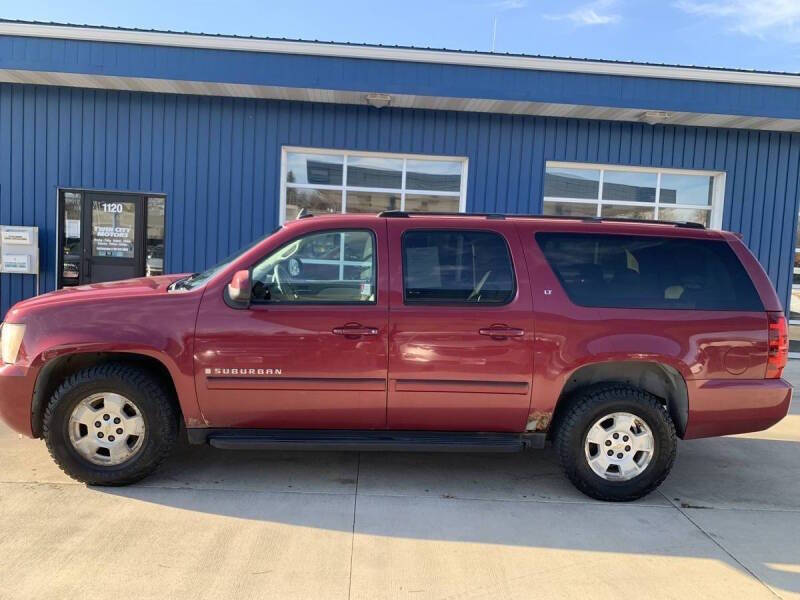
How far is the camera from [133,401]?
3.90 meters

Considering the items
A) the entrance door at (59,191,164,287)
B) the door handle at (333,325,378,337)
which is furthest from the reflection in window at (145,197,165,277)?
the door handle at (333,325,378,337)

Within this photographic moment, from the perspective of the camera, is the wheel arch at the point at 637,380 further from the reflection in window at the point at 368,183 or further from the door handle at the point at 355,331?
the reflection in window at the point at 368,183

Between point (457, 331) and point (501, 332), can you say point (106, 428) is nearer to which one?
point (457, 331)

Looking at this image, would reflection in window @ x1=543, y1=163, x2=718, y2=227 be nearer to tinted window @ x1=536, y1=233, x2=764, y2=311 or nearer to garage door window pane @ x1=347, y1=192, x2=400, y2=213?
garage door window pane @ x1=347, y1=192, x2=400, y2=213

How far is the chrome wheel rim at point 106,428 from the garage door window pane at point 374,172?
6782mm

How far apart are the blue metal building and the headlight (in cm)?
570

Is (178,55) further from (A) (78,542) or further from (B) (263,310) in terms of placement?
(A) (78,542)

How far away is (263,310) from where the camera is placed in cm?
388

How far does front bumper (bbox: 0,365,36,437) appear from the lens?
12.6 feet

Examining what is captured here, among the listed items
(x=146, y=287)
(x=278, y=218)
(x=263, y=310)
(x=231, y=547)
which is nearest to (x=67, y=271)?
(x=278, y=218)

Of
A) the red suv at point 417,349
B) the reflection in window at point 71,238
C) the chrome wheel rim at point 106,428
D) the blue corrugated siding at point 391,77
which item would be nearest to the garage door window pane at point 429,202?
the blue corrugated siding at point 391,77

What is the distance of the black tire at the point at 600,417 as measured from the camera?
4.00m

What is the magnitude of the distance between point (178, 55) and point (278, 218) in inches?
109

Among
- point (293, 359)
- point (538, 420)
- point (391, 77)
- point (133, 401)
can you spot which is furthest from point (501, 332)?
point (391, 77)
